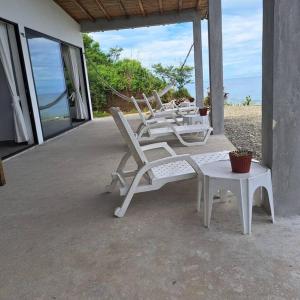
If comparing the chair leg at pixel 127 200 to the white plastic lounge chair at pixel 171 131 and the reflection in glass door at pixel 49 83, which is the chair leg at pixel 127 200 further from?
the reflection in glass door at pixel 49 83

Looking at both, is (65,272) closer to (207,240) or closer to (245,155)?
(207,240)

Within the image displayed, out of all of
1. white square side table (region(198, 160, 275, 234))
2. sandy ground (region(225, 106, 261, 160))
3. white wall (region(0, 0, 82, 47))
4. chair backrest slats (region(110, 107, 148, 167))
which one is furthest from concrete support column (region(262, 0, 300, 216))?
white wall (region(0, 0, 82, 47))

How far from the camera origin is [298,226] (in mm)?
1980

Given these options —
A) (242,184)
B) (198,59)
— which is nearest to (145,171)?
(242,184)

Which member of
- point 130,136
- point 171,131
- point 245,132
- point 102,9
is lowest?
point 245,132

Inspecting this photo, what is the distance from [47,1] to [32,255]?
6.56m

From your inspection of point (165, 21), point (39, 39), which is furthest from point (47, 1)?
point (165, 21)

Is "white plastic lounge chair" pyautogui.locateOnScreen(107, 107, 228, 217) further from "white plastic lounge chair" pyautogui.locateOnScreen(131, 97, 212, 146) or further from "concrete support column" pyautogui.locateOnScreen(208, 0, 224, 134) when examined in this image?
"concrete support column" pyautogui.locateOnScreen(208, 0, 224, 134)

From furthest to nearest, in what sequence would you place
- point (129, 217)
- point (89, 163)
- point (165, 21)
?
point (165, 21) → point (89, 163) → point (129, 217)

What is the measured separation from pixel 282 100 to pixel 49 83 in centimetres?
580

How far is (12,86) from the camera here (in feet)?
17.4

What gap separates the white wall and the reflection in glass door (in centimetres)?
23

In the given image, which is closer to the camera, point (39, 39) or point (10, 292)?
point (10, 292)

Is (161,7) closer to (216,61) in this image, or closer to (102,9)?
(102,9)
